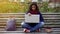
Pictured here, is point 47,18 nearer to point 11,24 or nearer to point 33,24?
point 33,24

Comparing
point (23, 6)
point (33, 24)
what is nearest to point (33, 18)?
point (33, 24)

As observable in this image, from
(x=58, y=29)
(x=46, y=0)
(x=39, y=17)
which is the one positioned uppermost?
(x=46, y=0)

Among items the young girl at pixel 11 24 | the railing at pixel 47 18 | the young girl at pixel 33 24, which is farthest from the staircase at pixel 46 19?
the young girl at pixel 33 24

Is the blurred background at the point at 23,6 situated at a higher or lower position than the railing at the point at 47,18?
higher

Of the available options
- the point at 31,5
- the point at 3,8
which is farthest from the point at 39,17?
the point at 3,8

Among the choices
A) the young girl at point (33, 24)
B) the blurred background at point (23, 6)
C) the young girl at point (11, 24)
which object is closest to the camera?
the young girl at point (33, 24)

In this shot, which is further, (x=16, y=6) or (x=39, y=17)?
(x=16, y=6)

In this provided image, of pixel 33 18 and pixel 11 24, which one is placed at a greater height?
pixel 33 18

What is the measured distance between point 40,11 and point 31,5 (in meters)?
0.59

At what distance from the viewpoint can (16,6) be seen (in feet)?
21.3

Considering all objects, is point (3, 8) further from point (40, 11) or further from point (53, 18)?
point (53, 18)

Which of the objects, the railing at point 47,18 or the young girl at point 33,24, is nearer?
the young girl at point 33,24

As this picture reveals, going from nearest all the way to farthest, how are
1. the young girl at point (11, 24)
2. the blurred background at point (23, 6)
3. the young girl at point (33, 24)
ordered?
the young girl at point (33, 24) < the young girl at point (11, 24) < the blurred background at point (23, 6)

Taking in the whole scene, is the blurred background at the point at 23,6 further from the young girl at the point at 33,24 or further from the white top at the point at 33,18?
the white top at the point at 33,18
